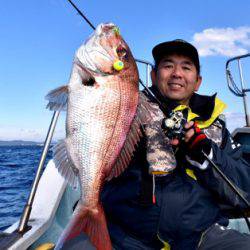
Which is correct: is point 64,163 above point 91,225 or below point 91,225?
above

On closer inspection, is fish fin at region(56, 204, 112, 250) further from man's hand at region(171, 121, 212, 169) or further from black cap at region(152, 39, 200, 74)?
black cap at region(152, 39, 200, 74)

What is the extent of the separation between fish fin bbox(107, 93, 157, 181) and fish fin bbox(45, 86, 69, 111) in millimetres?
484

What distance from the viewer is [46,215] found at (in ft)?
12.6

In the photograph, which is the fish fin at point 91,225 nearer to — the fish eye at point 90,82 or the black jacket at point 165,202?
the black jacket at point 165,202

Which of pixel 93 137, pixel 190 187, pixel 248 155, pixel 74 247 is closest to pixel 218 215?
pixel 190 187

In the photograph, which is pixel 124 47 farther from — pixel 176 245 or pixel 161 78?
pixel 176 245

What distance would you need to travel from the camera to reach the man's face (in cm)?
350

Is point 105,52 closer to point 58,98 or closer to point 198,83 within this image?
point 58,98

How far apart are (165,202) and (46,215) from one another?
1.54 m

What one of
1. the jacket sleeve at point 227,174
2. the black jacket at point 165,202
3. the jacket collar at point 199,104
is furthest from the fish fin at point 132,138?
the jacket collar at point 199,104

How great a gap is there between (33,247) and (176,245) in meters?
1.63

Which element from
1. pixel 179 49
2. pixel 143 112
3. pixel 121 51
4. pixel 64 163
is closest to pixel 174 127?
pixel 143 112

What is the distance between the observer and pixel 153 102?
320 centimetres

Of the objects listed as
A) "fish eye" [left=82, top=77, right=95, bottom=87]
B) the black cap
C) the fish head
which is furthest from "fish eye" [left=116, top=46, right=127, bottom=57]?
the black cap
